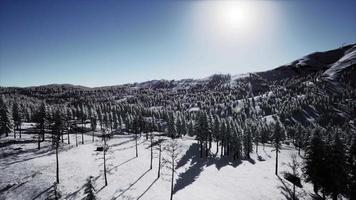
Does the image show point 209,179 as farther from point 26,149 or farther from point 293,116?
point 293,116

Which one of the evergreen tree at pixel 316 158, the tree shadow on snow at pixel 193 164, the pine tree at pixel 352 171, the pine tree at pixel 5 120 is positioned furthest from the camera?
the pine tree at pixel 5 120

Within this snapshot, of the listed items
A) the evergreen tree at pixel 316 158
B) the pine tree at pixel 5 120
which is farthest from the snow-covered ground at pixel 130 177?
the pine tree at pixel 5 120

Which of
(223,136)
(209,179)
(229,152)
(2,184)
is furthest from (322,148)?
(2,184)

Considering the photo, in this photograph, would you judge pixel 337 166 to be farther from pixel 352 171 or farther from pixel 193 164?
pixel 193 164

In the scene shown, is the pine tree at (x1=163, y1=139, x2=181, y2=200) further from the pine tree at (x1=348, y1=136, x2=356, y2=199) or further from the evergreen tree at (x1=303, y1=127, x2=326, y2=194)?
the pine tree at (x1=348, y1=136, x2=356, y2=199)

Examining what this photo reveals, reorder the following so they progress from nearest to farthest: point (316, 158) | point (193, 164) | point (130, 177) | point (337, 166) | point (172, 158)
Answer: point (337, 166)
point (316, 158)
point (130, 177)
point (172, 158)
point (193, 164)

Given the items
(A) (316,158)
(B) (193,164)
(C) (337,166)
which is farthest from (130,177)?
(C) (337,166)

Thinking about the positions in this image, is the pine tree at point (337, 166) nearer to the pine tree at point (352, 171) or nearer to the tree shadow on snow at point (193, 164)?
the pine tree at point (352, 171)

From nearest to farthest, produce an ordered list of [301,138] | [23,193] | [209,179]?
[23,193] → [209,179] → [301,138]

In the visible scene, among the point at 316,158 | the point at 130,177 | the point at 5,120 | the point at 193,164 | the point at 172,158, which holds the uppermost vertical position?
the point at 5,120
